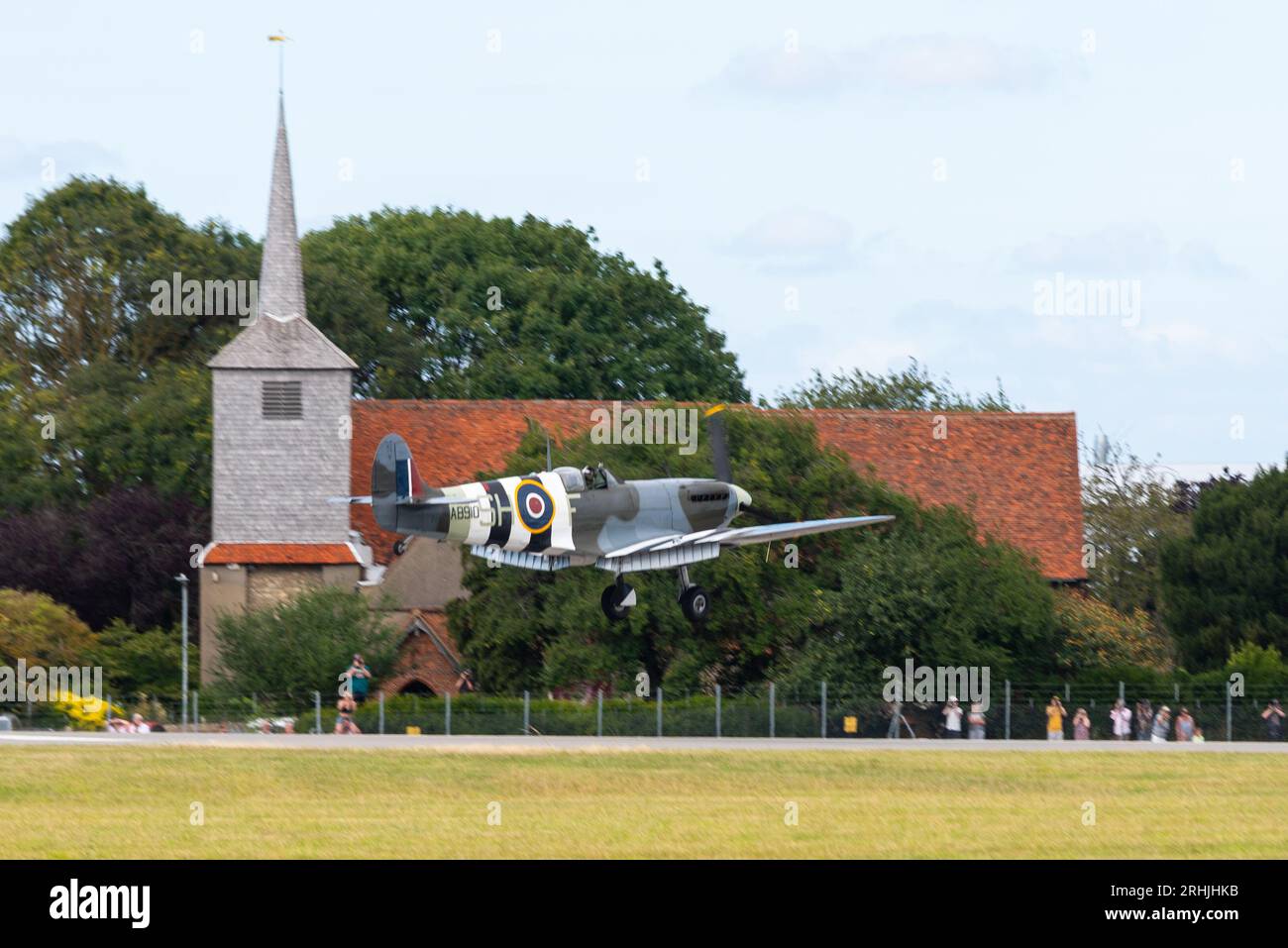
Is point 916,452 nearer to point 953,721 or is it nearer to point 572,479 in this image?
point 953,721

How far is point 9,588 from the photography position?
229 feet

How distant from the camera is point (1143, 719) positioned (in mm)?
57000

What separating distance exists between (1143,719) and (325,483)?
92.4 feet

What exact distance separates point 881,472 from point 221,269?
24868 mm

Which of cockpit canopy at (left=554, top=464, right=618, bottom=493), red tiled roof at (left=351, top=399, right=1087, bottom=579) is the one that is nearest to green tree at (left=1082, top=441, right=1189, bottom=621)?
red tiled roof at (left=351, top=399, right=1087, bottom=579)

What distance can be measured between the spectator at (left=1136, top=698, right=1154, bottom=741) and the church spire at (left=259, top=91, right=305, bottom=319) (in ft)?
98.5

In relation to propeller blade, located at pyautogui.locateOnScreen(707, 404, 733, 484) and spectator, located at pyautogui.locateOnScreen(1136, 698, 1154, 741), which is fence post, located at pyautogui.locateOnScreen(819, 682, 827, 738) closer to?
propeller blade, located at pyautogui.locateOnScreen(707, 404, 733, 484)

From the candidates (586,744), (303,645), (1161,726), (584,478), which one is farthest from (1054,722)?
(303,645)

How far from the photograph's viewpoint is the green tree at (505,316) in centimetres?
9275

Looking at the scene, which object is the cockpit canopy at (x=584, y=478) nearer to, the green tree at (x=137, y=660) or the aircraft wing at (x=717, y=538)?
the aircraft wing at (x=717, y=538)
